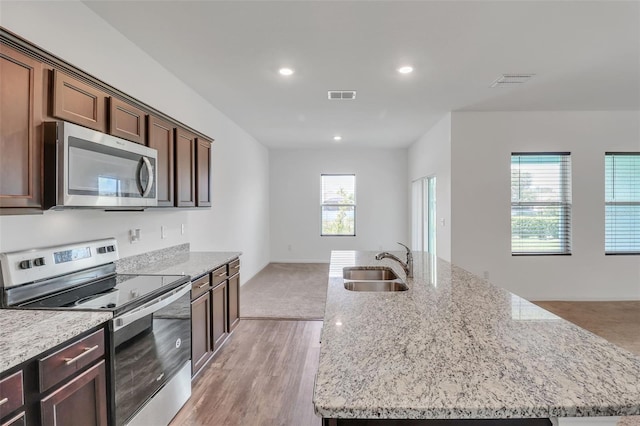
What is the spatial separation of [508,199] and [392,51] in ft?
10.2

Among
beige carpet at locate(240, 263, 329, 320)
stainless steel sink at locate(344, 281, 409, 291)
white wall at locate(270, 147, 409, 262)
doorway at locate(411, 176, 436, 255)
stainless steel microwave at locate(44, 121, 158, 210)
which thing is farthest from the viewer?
white wall at locate(270, 147, 409, 262)

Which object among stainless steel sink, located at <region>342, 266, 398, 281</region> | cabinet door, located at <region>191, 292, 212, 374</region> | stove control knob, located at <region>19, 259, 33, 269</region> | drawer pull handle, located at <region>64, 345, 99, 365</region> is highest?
stove control knob, located at <region>19, 259, 33, 269</region>

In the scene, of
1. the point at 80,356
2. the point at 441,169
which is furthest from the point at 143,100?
the point at 441,169

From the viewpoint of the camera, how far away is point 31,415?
1173 mm

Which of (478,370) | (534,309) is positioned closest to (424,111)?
(534,309)

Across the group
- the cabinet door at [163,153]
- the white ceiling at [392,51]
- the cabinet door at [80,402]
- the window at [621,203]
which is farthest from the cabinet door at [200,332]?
the window at [621,203]

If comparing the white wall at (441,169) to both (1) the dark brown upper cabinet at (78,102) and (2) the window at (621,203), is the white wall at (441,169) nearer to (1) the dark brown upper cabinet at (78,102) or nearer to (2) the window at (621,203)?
(2) the window at (621,203)

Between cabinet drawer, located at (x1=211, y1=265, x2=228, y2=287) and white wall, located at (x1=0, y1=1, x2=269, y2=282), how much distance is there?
2.02ft

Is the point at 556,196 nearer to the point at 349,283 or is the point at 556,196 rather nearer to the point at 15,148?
the point at 349,283

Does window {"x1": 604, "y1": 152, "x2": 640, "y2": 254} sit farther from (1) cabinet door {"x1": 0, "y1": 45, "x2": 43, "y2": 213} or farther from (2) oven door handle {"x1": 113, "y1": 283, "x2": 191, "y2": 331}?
(1) cabinet door {"x1": 0, "y1": 45, "x2": 43, "y2": 213}

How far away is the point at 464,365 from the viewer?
3.34ft

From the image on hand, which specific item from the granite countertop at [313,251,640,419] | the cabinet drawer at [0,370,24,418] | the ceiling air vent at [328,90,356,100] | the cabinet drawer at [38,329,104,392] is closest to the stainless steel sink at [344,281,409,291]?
the granite countertop at [313,251,640,419]

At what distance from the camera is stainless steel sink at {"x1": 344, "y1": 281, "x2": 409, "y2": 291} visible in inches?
86.3

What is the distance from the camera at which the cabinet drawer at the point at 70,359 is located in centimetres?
122
